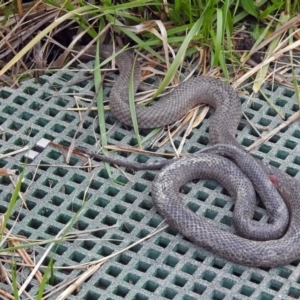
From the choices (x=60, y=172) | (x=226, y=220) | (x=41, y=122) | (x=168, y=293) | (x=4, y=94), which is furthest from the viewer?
(x=4, y=94)

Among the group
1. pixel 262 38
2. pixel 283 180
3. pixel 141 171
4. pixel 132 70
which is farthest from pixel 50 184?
pixel 262 38

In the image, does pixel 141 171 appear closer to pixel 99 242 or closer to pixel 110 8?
pixel 99 242

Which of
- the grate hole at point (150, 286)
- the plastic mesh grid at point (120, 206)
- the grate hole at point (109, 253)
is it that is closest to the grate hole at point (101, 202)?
the plastic mesh grid at point (120, 206)

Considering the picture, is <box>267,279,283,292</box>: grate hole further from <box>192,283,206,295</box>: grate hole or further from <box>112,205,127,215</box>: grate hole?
<box>112,205,127,215</box>: grate hole

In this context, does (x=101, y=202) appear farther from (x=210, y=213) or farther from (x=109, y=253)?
(x=210, y=213)

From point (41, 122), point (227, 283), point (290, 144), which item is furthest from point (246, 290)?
point (41, 122)

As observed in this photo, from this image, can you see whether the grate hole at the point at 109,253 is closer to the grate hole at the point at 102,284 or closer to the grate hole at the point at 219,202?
the grate hole at the point at 102,284
